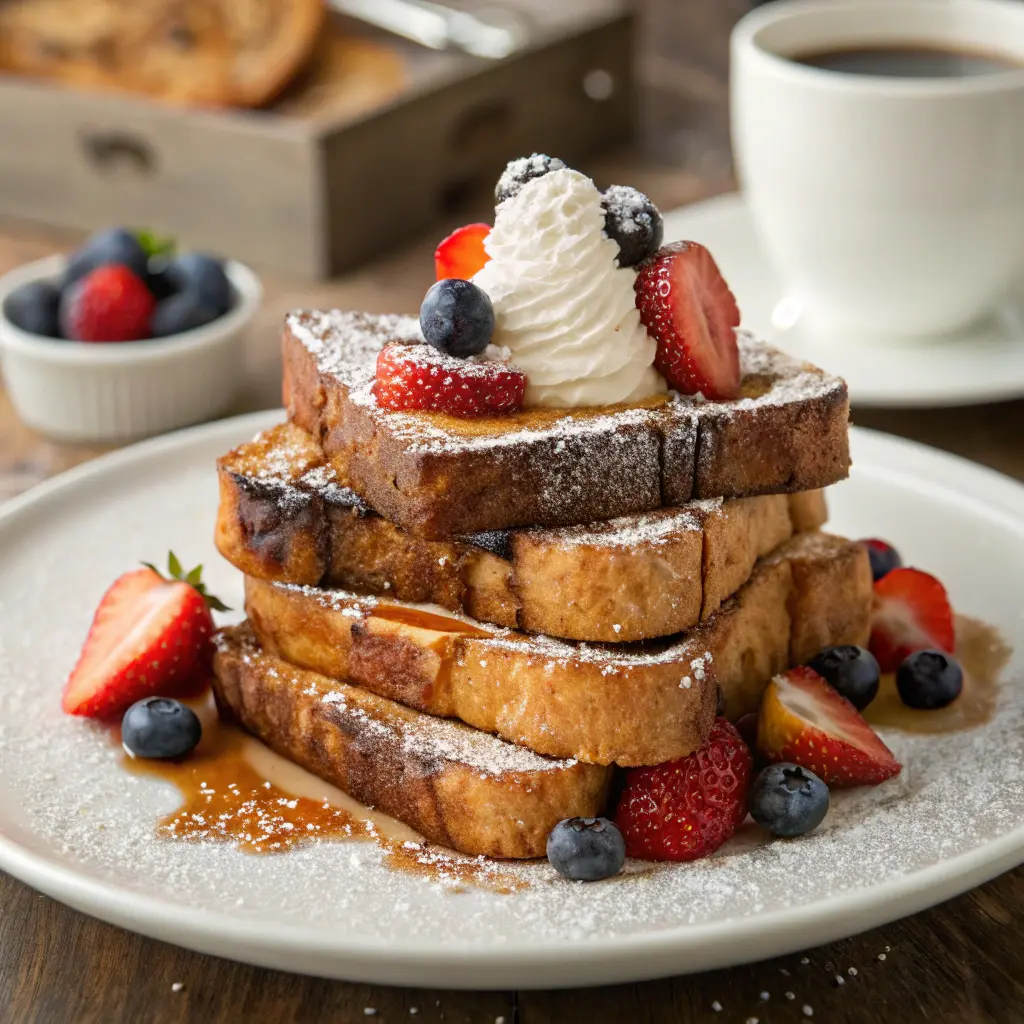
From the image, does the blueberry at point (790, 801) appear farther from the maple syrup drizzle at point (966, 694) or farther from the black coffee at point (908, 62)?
the black coffee at point (908, 62)

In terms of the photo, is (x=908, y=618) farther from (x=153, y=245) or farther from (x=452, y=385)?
(x=153, y=245)

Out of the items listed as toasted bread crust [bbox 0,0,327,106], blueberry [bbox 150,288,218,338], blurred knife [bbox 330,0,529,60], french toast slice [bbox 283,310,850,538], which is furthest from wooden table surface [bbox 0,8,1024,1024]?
blurred knife [bbox 330,0,529,60]

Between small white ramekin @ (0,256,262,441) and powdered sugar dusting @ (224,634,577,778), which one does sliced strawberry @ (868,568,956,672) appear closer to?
powdered sugar dusting @ (224,634,577,778)

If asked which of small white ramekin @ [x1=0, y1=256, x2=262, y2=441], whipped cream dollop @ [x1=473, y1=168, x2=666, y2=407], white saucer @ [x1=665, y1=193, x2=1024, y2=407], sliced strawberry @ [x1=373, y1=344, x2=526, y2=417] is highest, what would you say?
whipped cream dollop @ [x1=473, y1=168, x2=666, y2=407]

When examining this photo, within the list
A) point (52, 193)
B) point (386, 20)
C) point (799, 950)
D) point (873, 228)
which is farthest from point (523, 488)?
point (386, 20)

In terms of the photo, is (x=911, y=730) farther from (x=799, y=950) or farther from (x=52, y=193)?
(x=52, y=193)

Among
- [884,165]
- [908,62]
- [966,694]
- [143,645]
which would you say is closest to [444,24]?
Result: [908,62]

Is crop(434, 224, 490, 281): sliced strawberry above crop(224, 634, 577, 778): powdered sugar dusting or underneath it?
above

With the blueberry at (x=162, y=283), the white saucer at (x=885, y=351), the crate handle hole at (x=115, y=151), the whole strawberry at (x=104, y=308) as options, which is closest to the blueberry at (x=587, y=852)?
the white saucer at (x=885, y=351)
